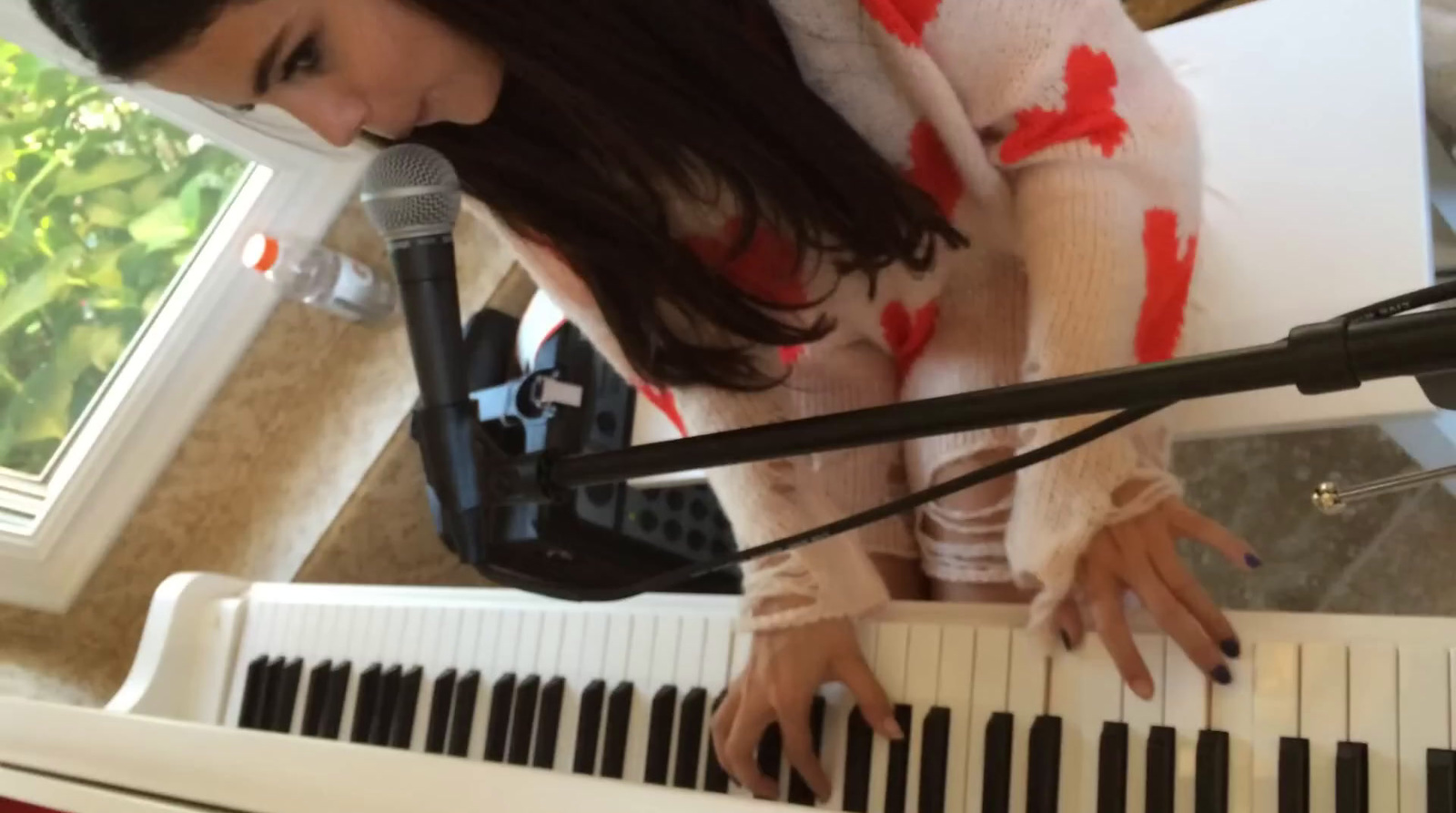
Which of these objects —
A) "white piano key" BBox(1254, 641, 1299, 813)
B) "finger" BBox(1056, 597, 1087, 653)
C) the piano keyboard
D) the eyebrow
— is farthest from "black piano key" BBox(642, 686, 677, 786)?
the eyebrow

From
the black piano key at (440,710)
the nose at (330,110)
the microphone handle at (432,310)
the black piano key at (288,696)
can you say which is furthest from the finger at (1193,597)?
the black piano key at (288,696)

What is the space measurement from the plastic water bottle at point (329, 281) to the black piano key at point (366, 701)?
1.64 ft

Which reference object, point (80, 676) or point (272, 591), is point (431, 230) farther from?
point (80, 676)

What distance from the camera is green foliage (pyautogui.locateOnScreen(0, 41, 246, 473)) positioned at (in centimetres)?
133

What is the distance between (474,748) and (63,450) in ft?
2.46

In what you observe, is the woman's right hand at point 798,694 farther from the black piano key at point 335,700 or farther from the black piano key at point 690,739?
the black piano key at point 335,700

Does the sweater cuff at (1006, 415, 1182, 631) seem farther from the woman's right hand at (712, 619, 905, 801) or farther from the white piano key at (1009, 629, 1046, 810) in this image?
the woman's right hand at (712, 619, 905, 801)

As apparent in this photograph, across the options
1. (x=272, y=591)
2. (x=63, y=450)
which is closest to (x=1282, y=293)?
(x=272, y=591)

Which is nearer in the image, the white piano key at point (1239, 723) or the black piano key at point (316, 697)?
the white piano key at point (1239, 723)

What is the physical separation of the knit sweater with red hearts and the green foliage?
2.97 ft

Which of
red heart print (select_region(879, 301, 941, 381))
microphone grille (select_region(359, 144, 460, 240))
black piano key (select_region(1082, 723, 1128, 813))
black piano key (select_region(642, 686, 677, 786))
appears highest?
red heart print (select_region(879, 301, 941, 381))

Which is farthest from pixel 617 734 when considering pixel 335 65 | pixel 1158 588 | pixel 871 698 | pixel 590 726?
pixel 335 65

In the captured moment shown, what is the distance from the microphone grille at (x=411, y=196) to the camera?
554 mm

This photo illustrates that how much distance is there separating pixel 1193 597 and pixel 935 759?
0.21 metres
